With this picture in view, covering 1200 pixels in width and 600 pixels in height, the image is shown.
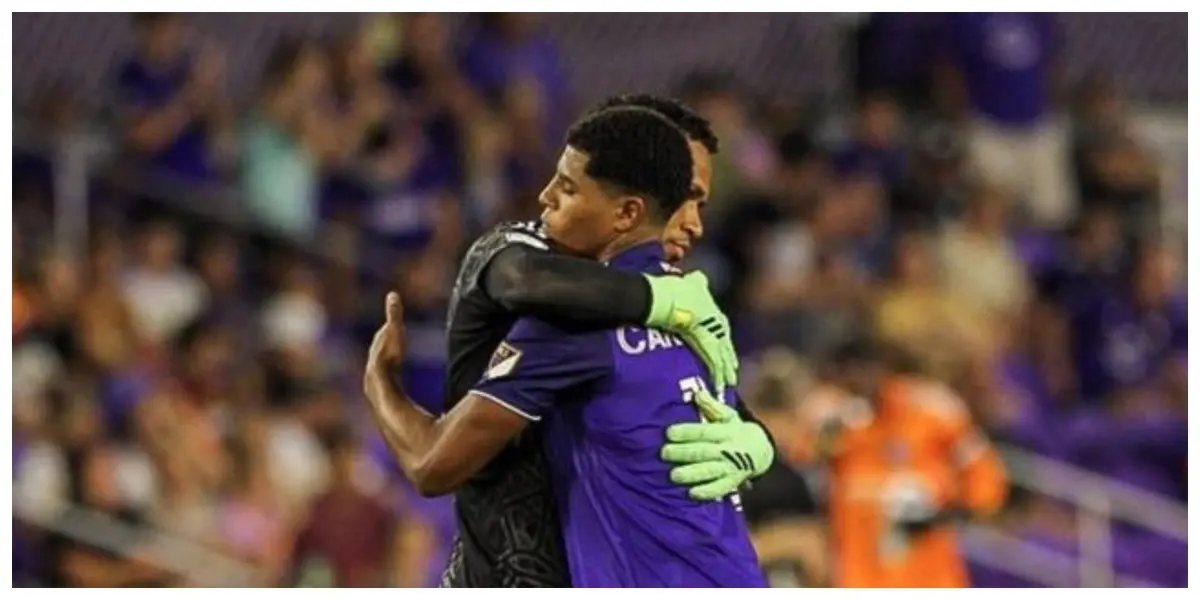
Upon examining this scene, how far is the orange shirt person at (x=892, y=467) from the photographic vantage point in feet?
26.3

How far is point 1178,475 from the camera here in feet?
32.4

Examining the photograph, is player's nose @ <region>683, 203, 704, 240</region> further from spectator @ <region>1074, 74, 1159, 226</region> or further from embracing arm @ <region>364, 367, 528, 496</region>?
spectator @ <region>1074, 74, 1159, 226</region>

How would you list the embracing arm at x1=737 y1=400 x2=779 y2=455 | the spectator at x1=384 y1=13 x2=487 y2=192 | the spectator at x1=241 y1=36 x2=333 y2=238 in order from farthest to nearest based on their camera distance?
the spectator at x1=384 y1=13 x2=487 y2=192 < the spectator at x1=241 y1=36 x2=333 y2=238 < the embracing arm at x1=737 y1=400 x2=779 y2=455

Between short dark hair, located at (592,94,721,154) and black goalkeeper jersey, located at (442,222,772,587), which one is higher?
short dark hair, located at (592,94,721,154)

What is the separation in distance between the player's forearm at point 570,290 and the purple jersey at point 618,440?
0.04 metres

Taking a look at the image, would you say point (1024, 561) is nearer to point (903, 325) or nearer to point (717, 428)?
point (903, 325)

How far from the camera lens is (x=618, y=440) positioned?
3.79 metres

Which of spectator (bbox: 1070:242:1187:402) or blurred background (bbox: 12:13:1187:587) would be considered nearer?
blurred background (bbox: 12:13:1187:587)

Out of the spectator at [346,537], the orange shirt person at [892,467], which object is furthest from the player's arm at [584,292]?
the spectator at [346,537]

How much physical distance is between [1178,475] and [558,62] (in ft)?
11.3

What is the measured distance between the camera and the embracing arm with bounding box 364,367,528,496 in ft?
12.3

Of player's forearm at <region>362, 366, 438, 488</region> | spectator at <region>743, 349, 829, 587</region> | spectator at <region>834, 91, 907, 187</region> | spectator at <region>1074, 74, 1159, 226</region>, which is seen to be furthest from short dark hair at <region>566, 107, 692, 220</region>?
spectator at <region>1074, 74, 1159, 226</region>

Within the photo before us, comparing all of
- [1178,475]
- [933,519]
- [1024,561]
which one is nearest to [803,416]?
[933,519]

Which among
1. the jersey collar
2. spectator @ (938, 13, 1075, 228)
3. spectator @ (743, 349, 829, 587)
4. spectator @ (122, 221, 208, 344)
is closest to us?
the jersey collar
